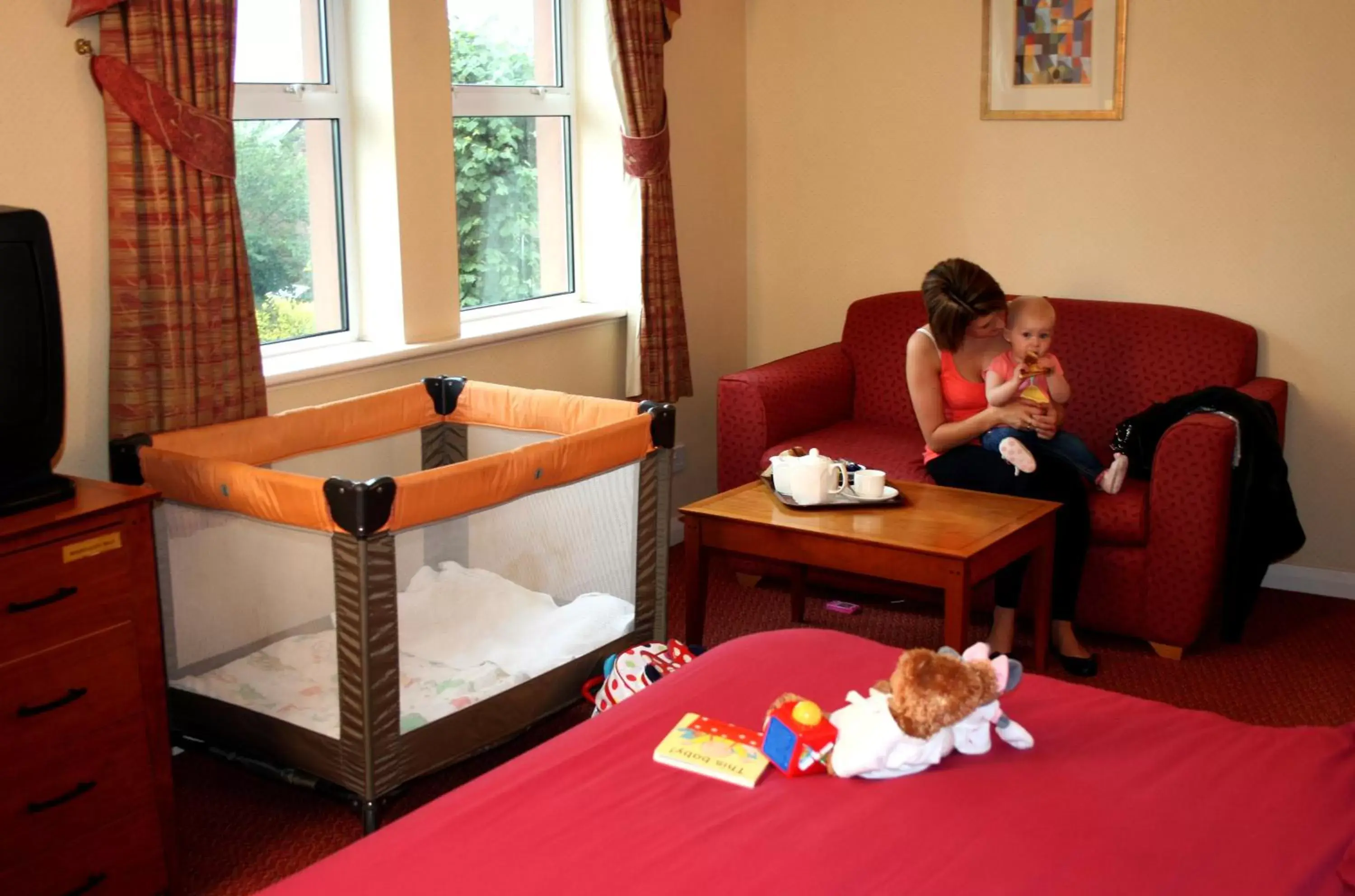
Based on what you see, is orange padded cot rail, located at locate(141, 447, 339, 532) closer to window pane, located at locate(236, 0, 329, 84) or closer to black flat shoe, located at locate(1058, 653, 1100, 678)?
window pane, located at locate(236, 0, 329, 84)

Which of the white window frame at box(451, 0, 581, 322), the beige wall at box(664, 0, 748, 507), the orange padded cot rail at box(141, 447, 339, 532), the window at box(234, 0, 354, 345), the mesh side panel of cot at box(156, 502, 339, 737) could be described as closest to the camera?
the orange padded cot rail at box(141, 447, 339, 532)

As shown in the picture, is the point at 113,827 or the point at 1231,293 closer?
the point at 113,827

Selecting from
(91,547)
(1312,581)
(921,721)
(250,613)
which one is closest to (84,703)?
(91,547)

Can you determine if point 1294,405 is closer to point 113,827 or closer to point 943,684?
point 943,684

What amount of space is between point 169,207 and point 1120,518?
2.47m

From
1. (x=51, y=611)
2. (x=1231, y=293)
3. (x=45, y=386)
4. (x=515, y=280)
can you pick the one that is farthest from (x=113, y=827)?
(x=1231, y=293)

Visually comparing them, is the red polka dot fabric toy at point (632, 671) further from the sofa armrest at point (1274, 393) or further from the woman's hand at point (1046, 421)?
the sofa armrest at point (1274, 393)

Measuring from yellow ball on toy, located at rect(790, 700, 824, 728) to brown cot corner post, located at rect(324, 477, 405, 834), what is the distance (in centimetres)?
96

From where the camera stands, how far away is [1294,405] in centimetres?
413

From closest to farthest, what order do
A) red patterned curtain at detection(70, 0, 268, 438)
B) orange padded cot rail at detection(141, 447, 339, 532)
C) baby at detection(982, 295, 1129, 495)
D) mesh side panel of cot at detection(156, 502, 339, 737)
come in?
1. orange padded cot rail at detection(141, 447, 339, 532)
2. mesh side panel of cot at detection(156, 502, 339, 737)
3. red patterned curtain at detection(70, 0, 268, 438)
4. baby at detection(982, 295, 1129, 495)

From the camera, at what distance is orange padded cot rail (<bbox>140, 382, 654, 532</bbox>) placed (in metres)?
2.54

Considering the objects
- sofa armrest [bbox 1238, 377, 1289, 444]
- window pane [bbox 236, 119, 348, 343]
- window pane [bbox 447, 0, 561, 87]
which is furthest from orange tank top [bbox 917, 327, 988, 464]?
window pane [bbox 236, 119, 348, 343]

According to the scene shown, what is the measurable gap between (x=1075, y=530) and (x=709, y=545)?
994mm

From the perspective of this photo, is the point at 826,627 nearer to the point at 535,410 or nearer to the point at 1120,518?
the point at 1120,518
